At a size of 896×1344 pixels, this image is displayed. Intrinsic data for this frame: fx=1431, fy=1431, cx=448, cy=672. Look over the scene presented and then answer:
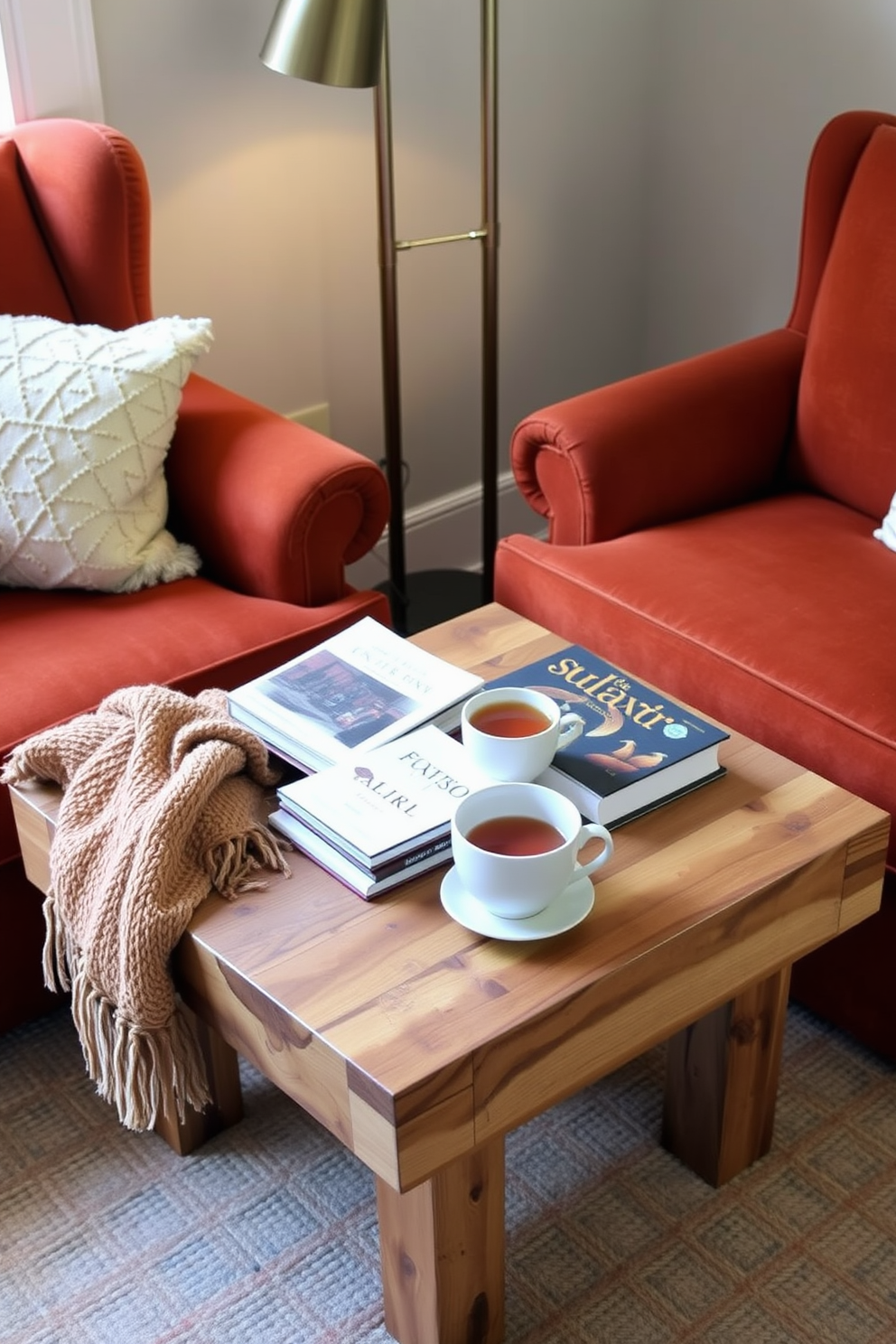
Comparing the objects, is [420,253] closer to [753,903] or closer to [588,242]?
[588,242]

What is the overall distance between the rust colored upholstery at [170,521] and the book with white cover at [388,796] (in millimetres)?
402

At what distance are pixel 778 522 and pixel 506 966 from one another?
3.38 feet

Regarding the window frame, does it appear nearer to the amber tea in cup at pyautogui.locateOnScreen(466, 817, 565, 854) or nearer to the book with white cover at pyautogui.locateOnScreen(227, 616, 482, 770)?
the book with white cover at pyautogui.locateOnScreen(227, 616, 482, 770)

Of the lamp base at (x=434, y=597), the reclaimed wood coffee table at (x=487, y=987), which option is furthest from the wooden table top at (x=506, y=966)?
the lamp base at (x=434, y=597)

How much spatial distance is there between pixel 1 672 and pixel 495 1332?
0.88 meters

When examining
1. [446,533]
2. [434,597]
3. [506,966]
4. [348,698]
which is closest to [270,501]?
[348,698]

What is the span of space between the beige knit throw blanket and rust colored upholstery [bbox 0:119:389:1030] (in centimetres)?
24

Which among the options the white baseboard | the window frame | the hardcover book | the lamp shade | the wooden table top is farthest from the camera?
the white baseboard

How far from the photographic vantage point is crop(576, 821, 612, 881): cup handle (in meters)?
1.17

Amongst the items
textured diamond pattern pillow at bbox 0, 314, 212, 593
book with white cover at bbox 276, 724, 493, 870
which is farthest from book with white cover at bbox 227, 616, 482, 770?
textured diamond pattern pillow at bbox 0, 314, 212, 593

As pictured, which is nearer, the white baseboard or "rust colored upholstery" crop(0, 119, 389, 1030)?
"rust colored upholstery" crop(0, 119, 389, 1030)

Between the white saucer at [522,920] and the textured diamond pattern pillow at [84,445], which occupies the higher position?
the textured diamond pattern pillow at [84,445]

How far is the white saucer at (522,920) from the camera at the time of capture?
1.16 m

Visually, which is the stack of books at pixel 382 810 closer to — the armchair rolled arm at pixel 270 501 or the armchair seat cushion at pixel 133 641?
the armchair seat cushion at pixel 133 641
